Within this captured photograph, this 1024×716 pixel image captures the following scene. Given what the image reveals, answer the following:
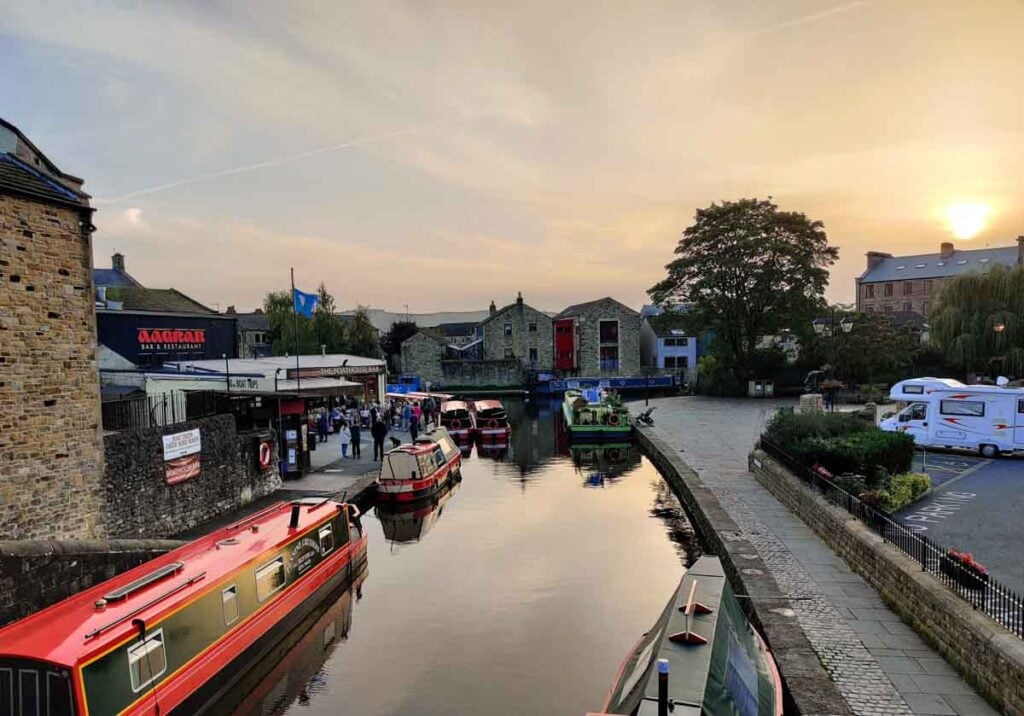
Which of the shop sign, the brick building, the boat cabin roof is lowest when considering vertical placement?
the boat cabin roof

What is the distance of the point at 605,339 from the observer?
63.7 m

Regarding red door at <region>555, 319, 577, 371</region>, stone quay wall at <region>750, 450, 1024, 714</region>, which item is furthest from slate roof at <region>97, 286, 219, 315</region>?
red door at <region>555, 319, 577, 371</region>

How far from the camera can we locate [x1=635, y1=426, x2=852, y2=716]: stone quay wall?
23.5 feet

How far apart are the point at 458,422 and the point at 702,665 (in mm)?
27941

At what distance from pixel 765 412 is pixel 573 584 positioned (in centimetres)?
2530

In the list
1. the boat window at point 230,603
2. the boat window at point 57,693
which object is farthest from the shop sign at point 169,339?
the boat window at point 57,693

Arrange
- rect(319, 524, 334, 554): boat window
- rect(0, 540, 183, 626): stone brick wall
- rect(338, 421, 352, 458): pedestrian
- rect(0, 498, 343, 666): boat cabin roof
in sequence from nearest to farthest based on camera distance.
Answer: rect(0, 498, 343, 666): boat cabin roof < rect(0, 540, 183, 626): stone brick wall < rect(319, 524, 334, 554): boat window < rect(338, 421, 352, 458): pedestrian

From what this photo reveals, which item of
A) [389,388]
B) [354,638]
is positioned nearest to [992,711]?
[354,638]

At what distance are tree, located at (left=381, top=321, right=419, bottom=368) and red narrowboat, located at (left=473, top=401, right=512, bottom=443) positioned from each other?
119 ft

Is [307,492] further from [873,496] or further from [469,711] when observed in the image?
[873,496]

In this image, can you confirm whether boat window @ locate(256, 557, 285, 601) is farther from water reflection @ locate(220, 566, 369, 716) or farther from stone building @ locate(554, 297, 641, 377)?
stone building @ locate(554, 297, 641, 377)

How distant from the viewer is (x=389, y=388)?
50750mm

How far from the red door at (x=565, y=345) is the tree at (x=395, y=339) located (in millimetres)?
16423

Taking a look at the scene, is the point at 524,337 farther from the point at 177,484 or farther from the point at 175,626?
the point at 175,626
